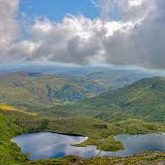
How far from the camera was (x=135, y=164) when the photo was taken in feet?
547

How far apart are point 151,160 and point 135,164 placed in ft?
60.5

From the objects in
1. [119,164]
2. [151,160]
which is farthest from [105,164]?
[151,160]

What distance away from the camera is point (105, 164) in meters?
190

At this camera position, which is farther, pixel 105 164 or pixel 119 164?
pixel 105 164

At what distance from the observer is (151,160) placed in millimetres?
181250

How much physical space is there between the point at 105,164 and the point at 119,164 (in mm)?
14950

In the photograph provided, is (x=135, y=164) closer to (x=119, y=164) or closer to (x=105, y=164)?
(x=119, y=164)

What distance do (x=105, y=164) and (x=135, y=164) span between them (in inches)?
1102

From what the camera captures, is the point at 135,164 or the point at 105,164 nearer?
the point at 135,164

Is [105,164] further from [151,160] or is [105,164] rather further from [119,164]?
[151,160]

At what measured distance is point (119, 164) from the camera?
6988 inches

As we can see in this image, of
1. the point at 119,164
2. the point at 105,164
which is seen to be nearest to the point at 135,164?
the point at 119,164

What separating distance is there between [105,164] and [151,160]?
27392 mm
